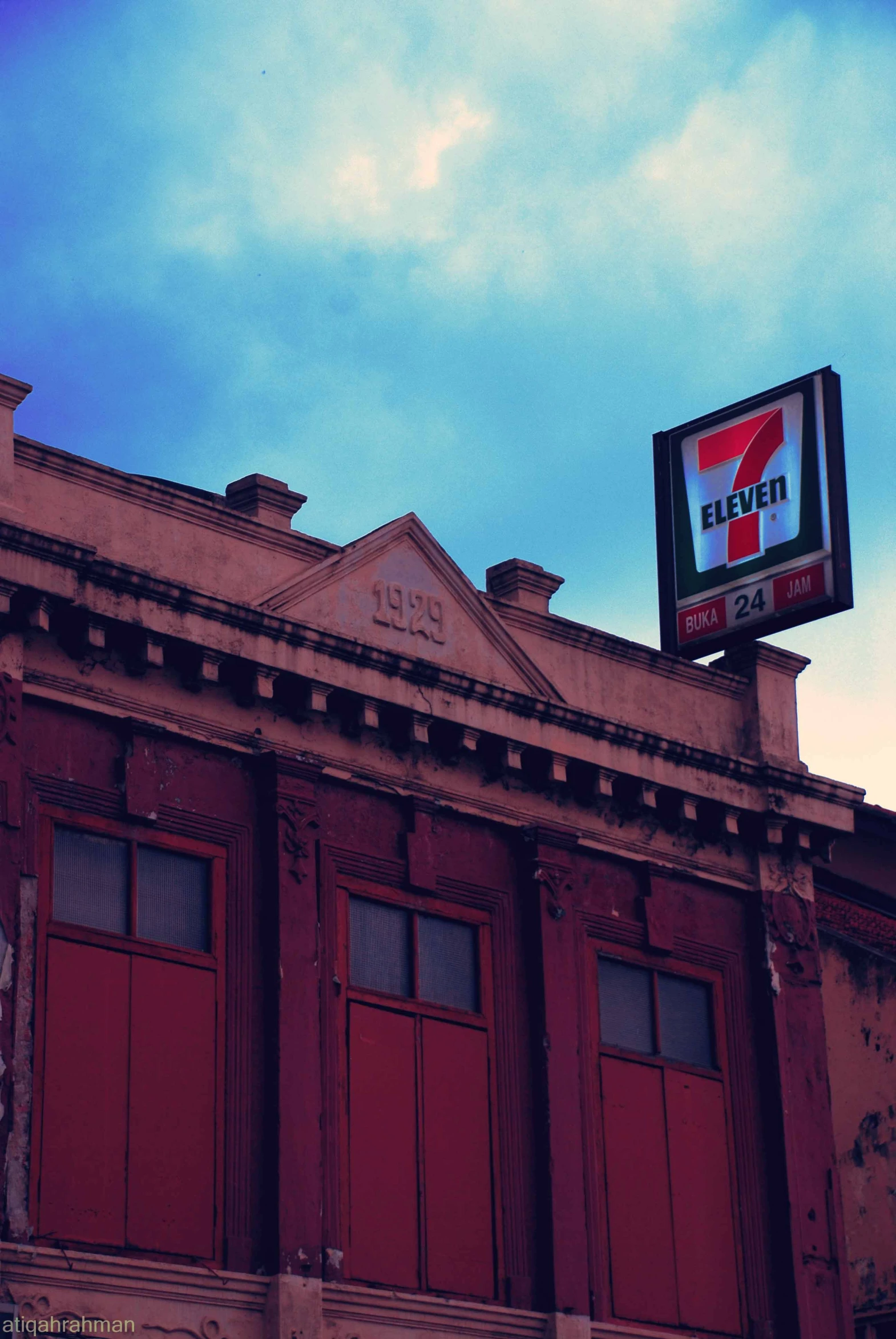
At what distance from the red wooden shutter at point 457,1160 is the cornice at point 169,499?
4177 millimetres

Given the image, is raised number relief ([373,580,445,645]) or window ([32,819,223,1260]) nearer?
window ([32,819,223,1260])

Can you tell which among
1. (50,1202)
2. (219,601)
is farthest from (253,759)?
(50,1202)

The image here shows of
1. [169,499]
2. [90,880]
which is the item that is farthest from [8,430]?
[90,880]

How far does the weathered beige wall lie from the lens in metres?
24.6

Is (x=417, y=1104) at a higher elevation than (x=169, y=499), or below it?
below

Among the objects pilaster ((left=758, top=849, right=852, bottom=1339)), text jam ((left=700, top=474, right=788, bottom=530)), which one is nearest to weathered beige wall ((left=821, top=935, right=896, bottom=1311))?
A: pilaster ((left=758, top=849, right=852, bottom=1339))

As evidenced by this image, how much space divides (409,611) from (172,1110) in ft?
16.9

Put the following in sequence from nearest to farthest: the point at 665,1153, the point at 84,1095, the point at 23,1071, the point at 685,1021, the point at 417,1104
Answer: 1. the point at 23,1071
2. the point at 84,1095
3. the point at 417,1104
4. the point at 665,1153
5. the point at 685,1021

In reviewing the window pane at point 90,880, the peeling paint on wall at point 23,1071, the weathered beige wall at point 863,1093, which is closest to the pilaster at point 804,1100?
the weathered beige wall at point 863,1093

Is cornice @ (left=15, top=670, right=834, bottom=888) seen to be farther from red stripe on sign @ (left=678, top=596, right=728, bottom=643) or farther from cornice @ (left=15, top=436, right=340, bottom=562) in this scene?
red stripe on sign @ (left=678, top=596, right=728, bottom=643)

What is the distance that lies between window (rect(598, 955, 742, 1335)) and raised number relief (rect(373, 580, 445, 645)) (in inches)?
131

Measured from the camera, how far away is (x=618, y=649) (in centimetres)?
2262

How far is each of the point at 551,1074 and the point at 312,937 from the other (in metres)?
2.65

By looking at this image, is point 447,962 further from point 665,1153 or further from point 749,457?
point 749,457
